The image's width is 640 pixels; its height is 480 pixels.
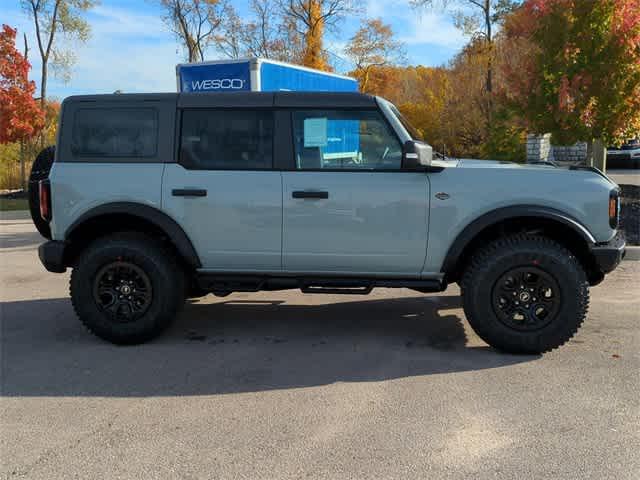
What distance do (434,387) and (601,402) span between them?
1.02m

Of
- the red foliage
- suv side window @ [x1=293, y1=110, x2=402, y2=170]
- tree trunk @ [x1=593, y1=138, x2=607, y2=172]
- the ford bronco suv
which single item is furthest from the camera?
the red foliage

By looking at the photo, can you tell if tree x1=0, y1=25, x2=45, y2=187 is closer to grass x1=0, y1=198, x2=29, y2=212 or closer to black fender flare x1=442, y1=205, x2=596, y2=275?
grass x1=0, y1=198, x2=29, y2=212

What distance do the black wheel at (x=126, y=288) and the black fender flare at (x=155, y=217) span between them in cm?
21

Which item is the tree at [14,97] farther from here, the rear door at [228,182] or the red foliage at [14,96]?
the rear door at [228,182]

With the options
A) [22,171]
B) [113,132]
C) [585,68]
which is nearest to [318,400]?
[113,132]

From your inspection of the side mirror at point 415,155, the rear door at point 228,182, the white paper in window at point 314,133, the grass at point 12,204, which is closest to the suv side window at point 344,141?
the white paper in window at point 314,133

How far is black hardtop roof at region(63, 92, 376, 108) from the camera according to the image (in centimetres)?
448

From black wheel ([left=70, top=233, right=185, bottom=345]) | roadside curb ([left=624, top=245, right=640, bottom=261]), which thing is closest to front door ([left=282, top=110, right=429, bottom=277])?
black wheel ([left=70, top=233, right=185, bottom=345])

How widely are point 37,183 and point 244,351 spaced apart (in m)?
2.33

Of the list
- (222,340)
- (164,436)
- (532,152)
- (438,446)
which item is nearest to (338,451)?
(438,446)

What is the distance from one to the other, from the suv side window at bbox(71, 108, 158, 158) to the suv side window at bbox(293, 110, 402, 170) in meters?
1.24

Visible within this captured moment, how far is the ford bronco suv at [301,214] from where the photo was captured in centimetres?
430

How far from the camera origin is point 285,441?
3107 millimetres

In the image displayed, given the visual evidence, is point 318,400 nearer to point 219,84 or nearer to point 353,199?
point 353,199
